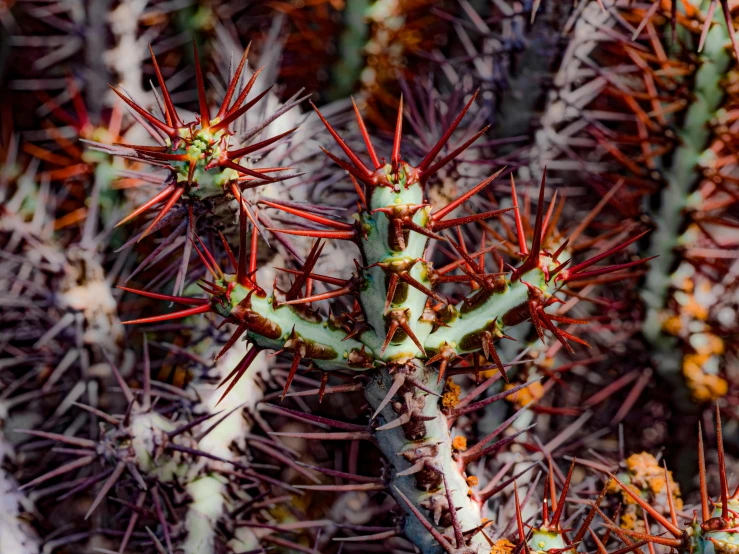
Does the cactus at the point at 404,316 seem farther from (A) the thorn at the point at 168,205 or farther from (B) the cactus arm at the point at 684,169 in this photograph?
(B) the cactus arm at the point at 684,169

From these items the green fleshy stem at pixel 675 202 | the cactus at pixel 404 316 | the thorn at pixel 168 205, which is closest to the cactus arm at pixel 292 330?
the cactus at pixel 404 316

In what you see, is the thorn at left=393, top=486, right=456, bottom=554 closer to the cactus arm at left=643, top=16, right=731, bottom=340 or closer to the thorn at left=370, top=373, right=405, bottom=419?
the thorn at left=370, top=373, right=405, bottom=419

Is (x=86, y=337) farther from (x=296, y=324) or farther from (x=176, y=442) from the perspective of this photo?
(x=296, y=324)

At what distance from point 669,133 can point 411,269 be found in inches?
30.9

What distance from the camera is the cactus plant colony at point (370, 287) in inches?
29.6

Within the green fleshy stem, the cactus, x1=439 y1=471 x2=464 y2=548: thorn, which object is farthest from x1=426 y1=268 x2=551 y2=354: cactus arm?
the green fleshy stem

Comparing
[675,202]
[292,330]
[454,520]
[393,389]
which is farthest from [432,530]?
[675,202]

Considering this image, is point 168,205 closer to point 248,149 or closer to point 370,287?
point 248,149

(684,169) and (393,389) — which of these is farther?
(684,169)

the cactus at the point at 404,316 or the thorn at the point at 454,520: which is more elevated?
the cactus at the point at 404,316

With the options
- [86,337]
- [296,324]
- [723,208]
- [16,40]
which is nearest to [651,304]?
[723,208]

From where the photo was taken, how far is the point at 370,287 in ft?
2.43

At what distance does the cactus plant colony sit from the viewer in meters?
0.75

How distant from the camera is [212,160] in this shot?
0.73 meters
